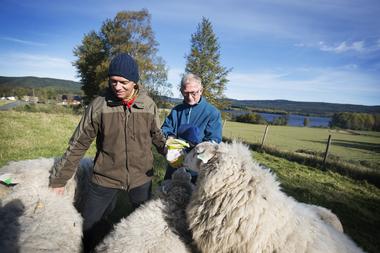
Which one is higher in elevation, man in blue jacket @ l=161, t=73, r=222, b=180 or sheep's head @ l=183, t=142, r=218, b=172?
man in blue jacket @ l=161, t=73, r=222, b=180

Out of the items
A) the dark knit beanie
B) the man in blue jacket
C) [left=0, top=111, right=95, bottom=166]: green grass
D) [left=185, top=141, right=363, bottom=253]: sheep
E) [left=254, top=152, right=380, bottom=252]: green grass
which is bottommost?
[left=254, top=152, right=380, bottom=252]: green grass

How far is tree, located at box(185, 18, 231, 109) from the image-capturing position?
26.5 metres

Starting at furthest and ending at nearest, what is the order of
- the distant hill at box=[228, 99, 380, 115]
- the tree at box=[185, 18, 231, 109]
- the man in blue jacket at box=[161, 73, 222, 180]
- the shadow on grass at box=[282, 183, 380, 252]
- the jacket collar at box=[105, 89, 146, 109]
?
1. the distant hill at box=[228, 99, 380, 115]
2. the tree at box=[185, 18, 231, 109]
3. the shadow on grass at box=[282, 183, 380, 252]
4. the man in blue jacket at box=[161, 73, 222, 180]
5. the jacket collar at box=[105, 89, 146, 109]

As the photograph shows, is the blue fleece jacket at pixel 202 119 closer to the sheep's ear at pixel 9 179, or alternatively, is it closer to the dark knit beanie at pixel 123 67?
the dark knit beanie at pixel 123 67

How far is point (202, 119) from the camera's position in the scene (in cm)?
363

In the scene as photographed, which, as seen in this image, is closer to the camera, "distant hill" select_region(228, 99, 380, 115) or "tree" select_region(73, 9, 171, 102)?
"tree" select_region(73, 9, 171, 102)

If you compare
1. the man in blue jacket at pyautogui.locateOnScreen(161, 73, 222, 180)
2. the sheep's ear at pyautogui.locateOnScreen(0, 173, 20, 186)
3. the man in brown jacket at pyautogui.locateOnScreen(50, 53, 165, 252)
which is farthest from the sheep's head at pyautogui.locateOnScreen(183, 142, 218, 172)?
the sheep's ear at pyautogui.locateOnScreen(0, 173, 20, 186)

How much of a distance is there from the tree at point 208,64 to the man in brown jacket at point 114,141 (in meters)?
22.9

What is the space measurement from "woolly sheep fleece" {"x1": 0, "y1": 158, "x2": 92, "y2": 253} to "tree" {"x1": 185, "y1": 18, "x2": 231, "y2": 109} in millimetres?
23075

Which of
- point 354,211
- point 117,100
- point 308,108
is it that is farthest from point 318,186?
point 308,108

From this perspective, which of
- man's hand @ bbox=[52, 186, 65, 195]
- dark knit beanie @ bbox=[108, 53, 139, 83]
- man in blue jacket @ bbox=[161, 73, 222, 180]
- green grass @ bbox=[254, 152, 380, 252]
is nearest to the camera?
dark knit beanie @ bbox=[108, 53, 139, 83]

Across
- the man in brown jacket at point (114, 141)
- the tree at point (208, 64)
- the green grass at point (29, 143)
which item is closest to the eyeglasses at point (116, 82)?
the man in brown jacket at point (114, 141)

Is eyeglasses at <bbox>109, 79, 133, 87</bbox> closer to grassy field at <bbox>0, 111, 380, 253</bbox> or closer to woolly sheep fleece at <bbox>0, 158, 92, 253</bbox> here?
woolly sheep fleece at <bbox>0, 158, 92, 253</bbox>

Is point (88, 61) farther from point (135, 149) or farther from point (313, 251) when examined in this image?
point (313, 251)
